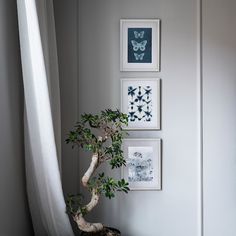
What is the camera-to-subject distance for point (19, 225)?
4.71 feet

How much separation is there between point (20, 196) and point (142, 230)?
2.74ft

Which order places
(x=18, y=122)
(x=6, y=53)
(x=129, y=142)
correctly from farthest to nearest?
(x=129, y=142), (x=18, y=122), (x=6, y=53)

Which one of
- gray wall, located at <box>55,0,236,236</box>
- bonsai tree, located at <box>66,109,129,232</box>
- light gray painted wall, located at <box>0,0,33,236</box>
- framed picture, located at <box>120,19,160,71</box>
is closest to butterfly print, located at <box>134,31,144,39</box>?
framed picture, located at <box>120,19,160,71</box>

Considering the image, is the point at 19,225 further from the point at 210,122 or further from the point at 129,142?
the point at 210,122

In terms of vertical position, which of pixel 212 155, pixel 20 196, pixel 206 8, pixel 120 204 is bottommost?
pixel 120 204

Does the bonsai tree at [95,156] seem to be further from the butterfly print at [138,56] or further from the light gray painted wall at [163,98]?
the butterfly print at [138,56]

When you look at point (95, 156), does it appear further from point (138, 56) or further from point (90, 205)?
point (138, 56)

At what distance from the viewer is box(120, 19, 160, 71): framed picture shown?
1.88 metres

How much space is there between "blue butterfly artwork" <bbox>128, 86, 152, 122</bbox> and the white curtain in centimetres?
61

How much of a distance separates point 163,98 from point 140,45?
0.37m

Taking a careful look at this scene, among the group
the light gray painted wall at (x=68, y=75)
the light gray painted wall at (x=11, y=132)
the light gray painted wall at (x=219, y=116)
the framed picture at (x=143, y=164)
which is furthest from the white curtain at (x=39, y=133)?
the light gray painted wall at (x=219, y=116)

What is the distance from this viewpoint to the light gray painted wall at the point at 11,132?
4.10ft

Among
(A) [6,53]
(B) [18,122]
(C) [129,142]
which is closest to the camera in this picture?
(A) [6,53]

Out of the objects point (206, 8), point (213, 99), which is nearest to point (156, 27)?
point (206, 8)
